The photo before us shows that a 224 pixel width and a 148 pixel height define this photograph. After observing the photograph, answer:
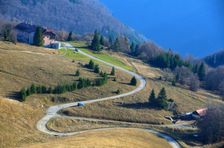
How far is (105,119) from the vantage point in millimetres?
76250

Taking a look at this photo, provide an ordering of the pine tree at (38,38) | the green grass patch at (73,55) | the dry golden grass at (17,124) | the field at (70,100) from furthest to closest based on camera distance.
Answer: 1. the pine tree at (38,38)
2. the green grass patch at (73,55)
3. the field at (70,100)
4. the dry golden grass at (17,124)

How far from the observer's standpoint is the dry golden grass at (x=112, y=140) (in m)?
52.8

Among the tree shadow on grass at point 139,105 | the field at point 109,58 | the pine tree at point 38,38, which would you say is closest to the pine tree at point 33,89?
the tree shadow on grass at point 139,105

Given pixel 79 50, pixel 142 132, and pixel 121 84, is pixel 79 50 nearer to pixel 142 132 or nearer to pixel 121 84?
pixel 121 84

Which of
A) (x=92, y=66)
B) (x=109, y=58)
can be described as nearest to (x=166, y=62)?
(x=109, y=58)

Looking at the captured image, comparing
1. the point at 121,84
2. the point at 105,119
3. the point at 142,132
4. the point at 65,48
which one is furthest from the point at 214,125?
the point at 65,48

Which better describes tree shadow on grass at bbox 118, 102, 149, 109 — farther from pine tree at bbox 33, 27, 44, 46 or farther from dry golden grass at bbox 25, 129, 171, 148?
pine tree at bbox 33, 27, 44, 46

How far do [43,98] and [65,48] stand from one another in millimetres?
42280

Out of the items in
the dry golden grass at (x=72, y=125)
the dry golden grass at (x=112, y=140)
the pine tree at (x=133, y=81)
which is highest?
the pine tree at (x=133, y=81)

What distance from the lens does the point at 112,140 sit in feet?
192

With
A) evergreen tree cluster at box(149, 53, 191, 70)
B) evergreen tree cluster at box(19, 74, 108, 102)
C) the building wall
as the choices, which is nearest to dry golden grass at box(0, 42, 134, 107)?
evergreen tree cluster at box(19, 74, 108, 102)

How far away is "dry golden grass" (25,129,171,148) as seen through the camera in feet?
173

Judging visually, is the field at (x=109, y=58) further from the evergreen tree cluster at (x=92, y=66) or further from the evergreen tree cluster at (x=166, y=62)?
the evergreen tree cluster at (x=92, y=66)

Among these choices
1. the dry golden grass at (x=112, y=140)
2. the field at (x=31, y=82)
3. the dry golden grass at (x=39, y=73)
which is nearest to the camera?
the dry golden grass at (x=112, y=140)
